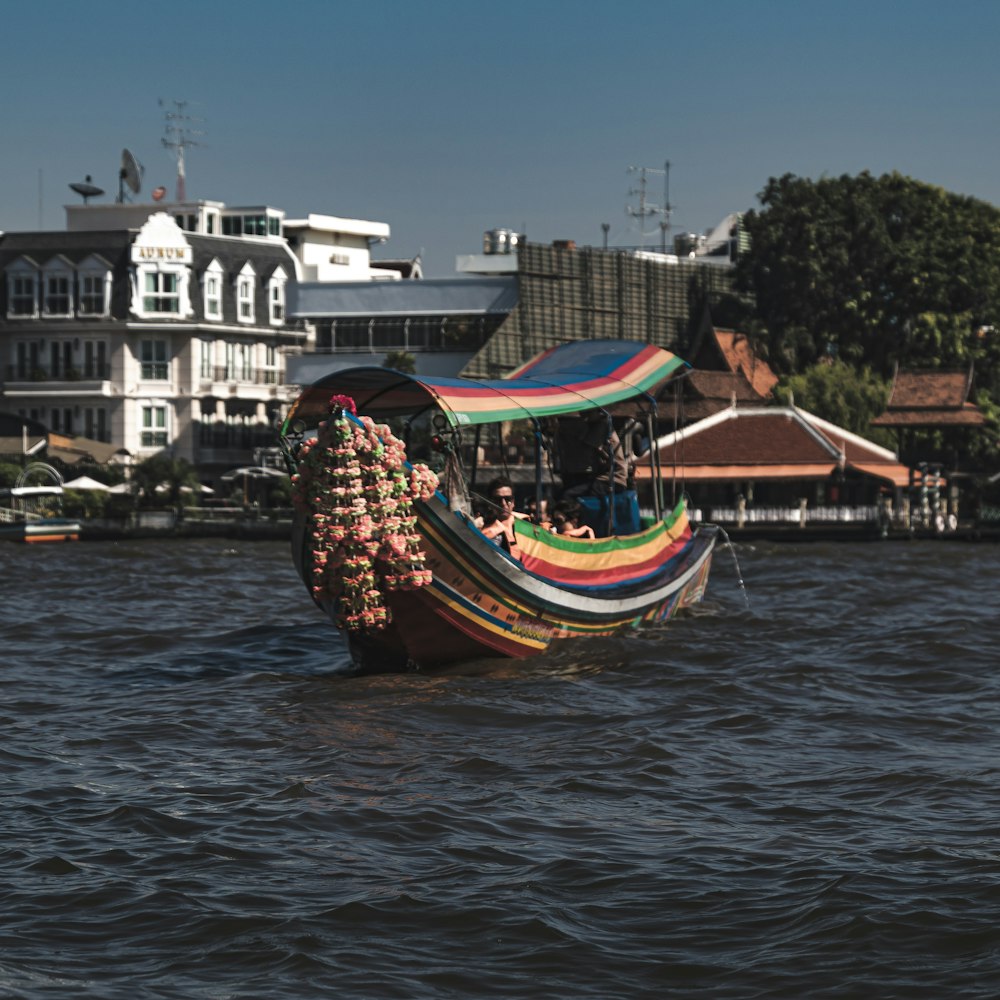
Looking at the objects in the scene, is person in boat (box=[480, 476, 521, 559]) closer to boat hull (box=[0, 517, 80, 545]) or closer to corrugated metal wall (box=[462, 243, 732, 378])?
boat hull (box=[0, 517, 80, 545])

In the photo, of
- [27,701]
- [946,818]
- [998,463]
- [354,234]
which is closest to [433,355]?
[354,234]

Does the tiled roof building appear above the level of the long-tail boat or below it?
above

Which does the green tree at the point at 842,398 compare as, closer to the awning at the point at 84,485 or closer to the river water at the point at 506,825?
the awning at the point at 84,485

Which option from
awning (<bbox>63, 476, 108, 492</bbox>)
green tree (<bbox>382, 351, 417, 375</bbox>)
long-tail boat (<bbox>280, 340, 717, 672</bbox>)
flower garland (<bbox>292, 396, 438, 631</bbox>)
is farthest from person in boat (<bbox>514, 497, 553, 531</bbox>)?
green tree (<bbox>382, 351, 417, 375</bbox>)

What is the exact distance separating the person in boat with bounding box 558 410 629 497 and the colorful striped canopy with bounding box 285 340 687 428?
73 centimetres

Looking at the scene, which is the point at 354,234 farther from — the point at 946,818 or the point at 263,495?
the point at 946,818

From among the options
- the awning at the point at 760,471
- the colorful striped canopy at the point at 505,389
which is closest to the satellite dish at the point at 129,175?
the awning at the point at 760,471

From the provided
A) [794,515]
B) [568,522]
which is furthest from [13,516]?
[568,522]

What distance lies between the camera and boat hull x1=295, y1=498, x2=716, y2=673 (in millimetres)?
16625

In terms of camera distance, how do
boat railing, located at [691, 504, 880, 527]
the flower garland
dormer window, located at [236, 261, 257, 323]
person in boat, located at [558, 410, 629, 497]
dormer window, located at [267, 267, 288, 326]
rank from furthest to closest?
dormer window, located at [267, 267, 288, 326], dormer window, located at [236, 261, 257, 323], boat railing, located at [691, 504, 880, 527], person in boat, located at [558, 410, 629, 497], the flower garland

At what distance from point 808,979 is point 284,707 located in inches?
321

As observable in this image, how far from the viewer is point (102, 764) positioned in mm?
13039

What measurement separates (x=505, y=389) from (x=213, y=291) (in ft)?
165

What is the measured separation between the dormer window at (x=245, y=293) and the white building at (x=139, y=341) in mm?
70
